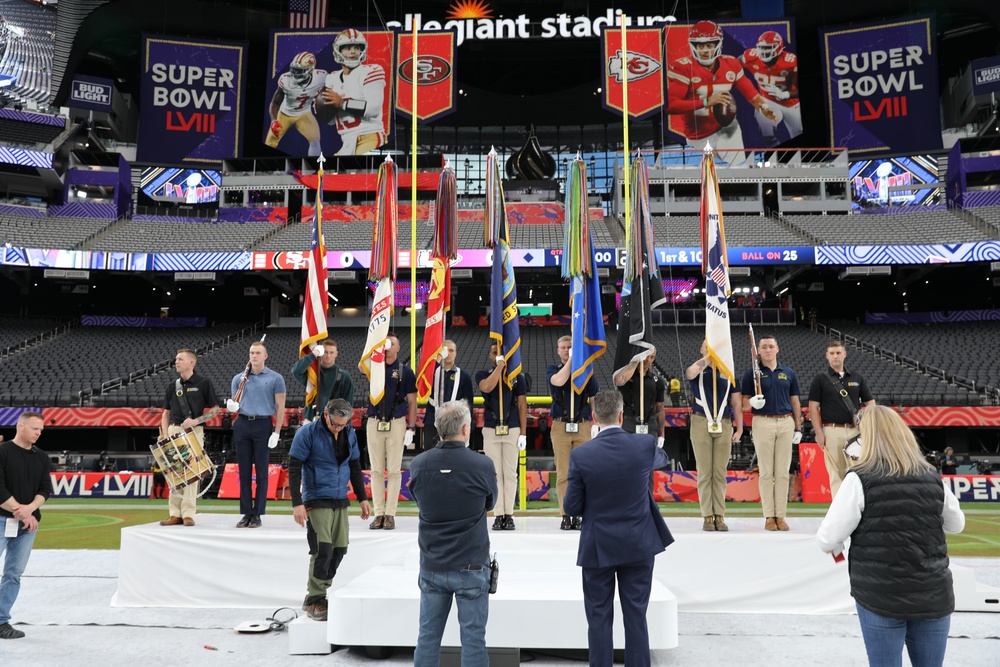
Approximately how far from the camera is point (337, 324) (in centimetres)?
3669

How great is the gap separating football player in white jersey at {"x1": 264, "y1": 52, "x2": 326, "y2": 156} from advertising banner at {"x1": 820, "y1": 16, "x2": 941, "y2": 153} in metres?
22.7

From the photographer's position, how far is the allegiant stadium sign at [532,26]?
111 feet

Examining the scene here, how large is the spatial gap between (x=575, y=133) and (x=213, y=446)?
101 ft

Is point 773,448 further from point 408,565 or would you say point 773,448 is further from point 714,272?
point 408,565

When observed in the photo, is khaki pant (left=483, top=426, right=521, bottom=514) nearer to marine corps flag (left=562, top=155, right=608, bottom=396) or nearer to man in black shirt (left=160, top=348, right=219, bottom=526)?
marine corps flag (left=562, top=155, right=608, bottom=396)

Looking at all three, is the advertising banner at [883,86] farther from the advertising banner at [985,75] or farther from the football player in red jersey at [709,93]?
the advertising banner at [985,75]

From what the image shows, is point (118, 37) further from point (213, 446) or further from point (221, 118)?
point (213, 446)

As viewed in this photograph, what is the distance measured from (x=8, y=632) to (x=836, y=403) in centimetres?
774

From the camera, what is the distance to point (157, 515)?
A: 13.8 m

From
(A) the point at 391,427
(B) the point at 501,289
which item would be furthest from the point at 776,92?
(A) the point at 391,427

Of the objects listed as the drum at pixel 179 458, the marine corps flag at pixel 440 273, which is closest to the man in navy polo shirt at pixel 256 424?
the drum at pixel 179 458

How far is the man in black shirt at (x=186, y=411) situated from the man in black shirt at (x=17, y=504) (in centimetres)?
185

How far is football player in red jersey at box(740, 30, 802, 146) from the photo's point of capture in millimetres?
31219

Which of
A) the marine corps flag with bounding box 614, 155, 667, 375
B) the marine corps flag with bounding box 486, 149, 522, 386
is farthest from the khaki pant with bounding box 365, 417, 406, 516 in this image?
the marine corps flag with bounding box 614, 155, 667, 375
